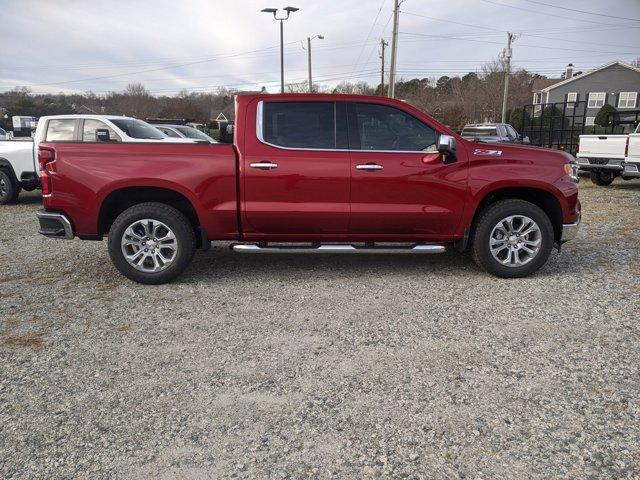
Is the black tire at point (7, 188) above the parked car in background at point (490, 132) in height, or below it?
below

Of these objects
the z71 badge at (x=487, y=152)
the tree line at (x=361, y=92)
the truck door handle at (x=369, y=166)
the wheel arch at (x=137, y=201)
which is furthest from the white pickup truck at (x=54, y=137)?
the tree line at (x=361, y=92)

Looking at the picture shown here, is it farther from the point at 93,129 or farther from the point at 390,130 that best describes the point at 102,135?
the point at 390,130

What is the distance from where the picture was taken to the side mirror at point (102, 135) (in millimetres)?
9633

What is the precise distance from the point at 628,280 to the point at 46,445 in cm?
550

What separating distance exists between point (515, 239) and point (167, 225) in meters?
3.63

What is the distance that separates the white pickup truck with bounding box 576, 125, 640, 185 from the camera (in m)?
A: 12.0

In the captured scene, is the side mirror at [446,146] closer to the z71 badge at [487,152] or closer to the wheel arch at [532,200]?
the z71 badge at [487,152]

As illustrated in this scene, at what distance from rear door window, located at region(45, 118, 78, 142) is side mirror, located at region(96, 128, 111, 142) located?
54 centimetres

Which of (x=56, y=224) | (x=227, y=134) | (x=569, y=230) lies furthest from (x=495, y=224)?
(x=56, y=224)

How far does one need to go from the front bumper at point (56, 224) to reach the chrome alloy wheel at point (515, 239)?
172 inches

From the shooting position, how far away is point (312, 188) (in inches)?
199

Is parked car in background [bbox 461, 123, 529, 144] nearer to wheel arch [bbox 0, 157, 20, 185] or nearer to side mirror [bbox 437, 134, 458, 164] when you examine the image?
side mirror [bbox 437, 134, 458, 164]

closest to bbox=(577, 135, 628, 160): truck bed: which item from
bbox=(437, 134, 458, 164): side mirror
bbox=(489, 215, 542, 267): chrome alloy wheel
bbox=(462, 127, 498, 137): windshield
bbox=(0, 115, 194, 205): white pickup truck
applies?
bbox=(462, 127, 498, 137): windshield

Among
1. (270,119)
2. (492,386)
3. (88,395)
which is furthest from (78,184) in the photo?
(492,386)
